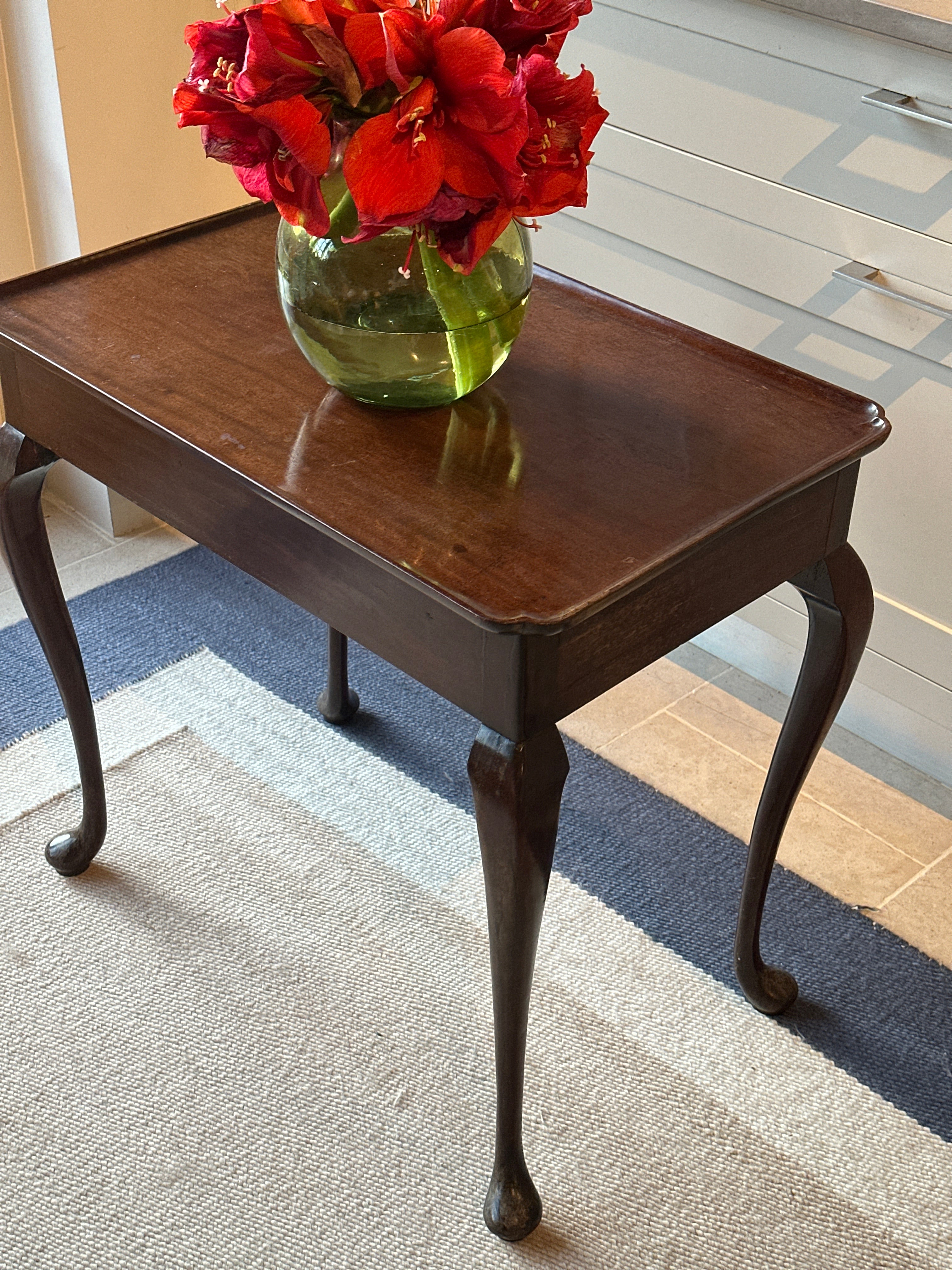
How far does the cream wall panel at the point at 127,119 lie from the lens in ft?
6.23

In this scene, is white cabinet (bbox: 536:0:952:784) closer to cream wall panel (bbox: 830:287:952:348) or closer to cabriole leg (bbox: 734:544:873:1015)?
cream wall panel (bbox: 830:287:952:348)

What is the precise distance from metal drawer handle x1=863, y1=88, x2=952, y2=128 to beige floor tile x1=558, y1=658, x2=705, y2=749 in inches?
30.8

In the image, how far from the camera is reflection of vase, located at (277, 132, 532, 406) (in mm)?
1030

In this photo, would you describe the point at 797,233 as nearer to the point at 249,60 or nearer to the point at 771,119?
the point at 771,119

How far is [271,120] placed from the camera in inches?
35.5

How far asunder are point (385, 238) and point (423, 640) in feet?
1.03

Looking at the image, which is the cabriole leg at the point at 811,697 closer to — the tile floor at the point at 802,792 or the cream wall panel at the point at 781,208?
the tile floor at the point at 802,792

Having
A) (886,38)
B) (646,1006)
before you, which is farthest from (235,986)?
(886,38)

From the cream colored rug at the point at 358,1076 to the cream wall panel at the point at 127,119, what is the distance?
0.88 meters

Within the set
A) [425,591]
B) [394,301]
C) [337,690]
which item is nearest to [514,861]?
[425,591]

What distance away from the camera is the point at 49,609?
1395 millimetres

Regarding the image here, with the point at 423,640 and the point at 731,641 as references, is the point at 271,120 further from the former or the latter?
the point at 731,641

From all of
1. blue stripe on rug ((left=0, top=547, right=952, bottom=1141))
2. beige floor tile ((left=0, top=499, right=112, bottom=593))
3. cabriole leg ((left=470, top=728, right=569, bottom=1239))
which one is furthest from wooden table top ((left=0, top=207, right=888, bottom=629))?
beige floor tile ((left=0, top=499, right=112, bottom=593))

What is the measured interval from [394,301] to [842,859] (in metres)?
1.00
